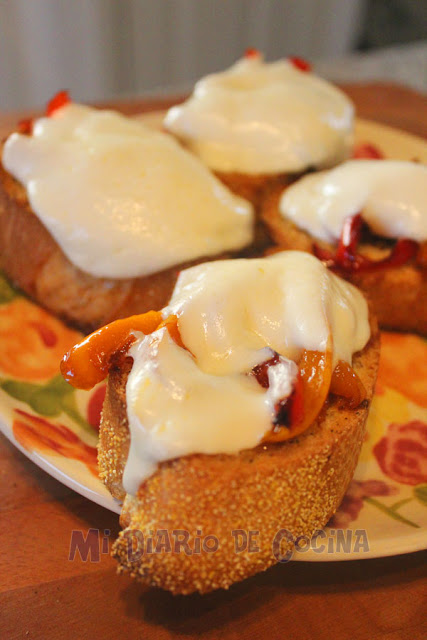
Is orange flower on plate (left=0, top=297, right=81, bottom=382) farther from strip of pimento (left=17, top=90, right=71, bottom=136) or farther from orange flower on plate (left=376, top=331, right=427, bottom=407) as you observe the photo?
orange flower on plate (left=376, top=331, right=427, bottom=407)

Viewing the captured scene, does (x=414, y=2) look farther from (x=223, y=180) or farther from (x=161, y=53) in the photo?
(x=223, y=180)

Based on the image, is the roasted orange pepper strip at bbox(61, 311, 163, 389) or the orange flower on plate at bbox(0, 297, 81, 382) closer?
the roasted orange pepper strip at bbox(61, 311, 163, 389)

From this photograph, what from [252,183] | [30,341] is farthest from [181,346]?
[252,183]

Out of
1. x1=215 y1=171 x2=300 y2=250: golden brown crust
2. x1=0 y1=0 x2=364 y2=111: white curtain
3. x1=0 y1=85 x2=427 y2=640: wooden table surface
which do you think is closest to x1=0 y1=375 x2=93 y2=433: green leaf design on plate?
x1=0 y1=85 x2=427 y2=640: wooden table surface

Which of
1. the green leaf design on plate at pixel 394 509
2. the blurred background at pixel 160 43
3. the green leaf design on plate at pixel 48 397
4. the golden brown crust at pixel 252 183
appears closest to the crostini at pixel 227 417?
the green leaf design on plate at pixel 394 509

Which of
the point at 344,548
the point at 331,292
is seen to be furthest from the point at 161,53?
the point at 344,548

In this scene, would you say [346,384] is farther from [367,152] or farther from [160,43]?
[160,43]

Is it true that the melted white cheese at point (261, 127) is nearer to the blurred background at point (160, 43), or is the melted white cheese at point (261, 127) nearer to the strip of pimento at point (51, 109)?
the strip of pimento at point (51, 109)
